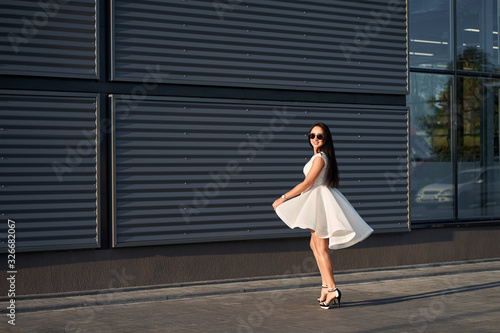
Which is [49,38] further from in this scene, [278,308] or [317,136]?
Answer: [278,308]

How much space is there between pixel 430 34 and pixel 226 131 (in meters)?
4.61

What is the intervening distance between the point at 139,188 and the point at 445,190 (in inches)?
233

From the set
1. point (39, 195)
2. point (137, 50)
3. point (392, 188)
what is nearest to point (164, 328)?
point (39, 195)

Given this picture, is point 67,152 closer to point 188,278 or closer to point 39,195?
point 39,195

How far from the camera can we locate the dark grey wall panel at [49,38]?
9.61m

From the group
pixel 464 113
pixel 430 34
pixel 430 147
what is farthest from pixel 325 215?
pixel 464 113

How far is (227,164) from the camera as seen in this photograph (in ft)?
36.7

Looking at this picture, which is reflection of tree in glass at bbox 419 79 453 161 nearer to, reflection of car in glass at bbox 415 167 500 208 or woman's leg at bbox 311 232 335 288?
reflection of car in glass at bbox 415 167 500 208

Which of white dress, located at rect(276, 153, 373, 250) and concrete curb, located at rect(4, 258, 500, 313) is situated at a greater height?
white dress, located at rect(276, 153, 373, 250)

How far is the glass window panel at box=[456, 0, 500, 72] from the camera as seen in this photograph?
13883 mm

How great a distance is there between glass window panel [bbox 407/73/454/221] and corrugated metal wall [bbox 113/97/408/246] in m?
0.74

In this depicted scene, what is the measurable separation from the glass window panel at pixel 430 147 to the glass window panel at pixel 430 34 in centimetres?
24

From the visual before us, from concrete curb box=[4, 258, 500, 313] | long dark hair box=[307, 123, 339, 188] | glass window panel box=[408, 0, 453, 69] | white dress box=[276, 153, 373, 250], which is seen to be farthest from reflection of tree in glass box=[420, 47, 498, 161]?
white dress box=[276, 153, 373, 250]

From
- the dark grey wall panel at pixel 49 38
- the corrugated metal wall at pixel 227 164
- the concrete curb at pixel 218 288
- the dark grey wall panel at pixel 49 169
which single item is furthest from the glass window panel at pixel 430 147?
the dark grey wall panel at pixel 49 38
